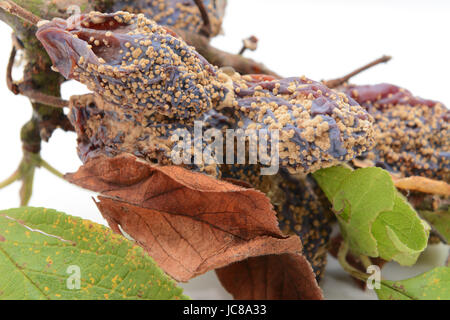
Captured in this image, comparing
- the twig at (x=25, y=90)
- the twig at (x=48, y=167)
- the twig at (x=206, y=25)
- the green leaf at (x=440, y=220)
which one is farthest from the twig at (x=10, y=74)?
the green leaf at (x=440, y=220)

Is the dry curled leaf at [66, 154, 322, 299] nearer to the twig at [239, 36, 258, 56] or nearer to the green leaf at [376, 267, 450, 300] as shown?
the green leaf at [376, 267, 450, 300]

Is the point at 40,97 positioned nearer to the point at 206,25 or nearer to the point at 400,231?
the point at 206,25

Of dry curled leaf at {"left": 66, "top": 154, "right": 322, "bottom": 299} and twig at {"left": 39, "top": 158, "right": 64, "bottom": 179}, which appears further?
twig at {"left": 39, "top": 158, "right": 64, "bottom": 179}

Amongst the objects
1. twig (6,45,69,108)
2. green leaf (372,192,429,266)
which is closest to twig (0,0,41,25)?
twig (6,45,69,108)

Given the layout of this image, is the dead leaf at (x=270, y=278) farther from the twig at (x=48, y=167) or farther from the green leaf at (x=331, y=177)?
the twig at (x=48, y=167)

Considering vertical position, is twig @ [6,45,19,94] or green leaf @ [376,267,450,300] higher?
twig @ [6,45,19,94]

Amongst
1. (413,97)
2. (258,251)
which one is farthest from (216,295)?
(413,97)
